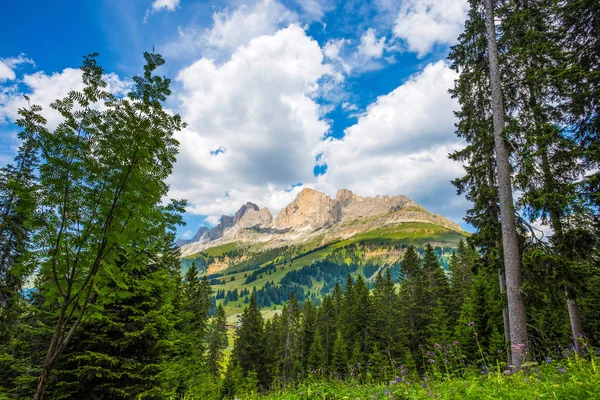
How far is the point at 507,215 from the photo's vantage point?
33.3 feet

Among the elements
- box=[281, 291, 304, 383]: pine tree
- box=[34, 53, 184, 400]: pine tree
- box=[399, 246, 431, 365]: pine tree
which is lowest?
box=[281, 291, 304, 383]: pine tree

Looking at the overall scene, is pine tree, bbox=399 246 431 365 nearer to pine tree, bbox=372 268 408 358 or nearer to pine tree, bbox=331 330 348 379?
pine tree, bbox=372 268 408 358

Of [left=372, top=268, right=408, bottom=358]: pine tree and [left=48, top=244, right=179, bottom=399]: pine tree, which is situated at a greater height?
[left=48, top=244, right=179, bottom=399]: pine tree

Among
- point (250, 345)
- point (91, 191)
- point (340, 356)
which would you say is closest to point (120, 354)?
point (91, 191)

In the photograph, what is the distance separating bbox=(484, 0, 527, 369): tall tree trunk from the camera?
9405 millimetres

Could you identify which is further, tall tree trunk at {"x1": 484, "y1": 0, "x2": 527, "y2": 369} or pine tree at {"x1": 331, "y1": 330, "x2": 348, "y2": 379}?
pine tree at {"x1": 331, "y1": 330, "x2": 348, "y2": 379}

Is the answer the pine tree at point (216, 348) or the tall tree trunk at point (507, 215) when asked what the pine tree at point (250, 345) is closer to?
the pine tree at point (216, 348)

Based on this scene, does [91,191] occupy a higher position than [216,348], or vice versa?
[91,191]

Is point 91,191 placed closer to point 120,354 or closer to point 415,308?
point 120,354

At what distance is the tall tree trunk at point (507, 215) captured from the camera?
9405 mm

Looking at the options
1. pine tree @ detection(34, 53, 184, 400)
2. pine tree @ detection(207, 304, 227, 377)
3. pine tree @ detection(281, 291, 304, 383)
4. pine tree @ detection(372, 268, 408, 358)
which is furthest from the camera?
pine tree @ detection(281, 291, 304, 383)

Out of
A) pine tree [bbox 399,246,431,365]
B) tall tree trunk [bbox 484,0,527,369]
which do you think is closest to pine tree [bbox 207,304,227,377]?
pine tree [bbox 399,246,431,365]

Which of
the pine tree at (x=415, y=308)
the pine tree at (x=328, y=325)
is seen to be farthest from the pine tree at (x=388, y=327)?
the pine tree at (x=328, y=325)

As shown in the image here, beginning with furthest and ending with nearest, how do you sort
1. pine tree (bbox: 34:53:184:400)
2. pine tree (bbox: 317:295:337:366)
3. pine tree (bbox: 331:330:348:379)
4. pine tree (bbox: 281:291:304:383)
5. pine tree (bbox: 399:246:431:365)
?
1. pine tree (bbox: 281:291:304:383)
2. pine tree (bbox: 317:295:337:366)
3. pine tree (bbox: 399:246:431:365)
4. pine tree (bbox: 331:330:348:379)
5. pine tree (bbox: 34:53:184:400)
